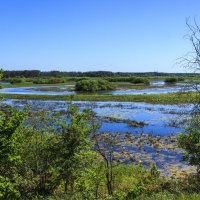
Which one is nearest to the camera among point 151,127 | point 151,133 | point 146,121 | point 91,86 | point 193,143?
point 193,143

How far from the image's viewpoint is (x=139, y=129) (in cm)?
3469

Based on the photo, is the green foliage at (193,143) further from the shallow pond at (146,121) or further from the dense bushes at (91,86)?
the dense bushes at (91,86)

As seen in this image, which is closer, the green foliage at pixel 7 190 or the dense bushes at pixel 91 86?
the green foliage at pixel 7 190

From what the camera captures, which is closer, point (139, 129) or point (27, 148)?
point (27, 148)

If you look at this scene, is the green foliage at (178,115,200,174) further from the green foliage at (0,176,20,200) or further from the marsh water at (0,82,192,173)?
the green foliage at (0,176,20,200)

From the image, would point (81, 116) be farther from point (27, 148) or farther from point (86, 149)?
point (27, 148)

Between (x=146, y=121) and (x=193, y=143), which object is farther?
(x=146, y=121)

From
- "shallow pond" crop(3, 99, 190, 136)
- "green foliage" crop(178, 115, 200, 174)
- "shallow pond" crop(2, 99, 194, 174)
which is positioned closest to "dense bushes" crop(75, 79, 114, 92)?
"shallow pond" crop(3, 99, 190, 136)

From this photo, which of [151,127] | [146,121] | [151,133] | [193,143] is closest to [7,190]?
[193,143]

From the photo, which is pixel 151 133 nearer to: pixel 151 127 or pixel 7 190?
pixel 151 127

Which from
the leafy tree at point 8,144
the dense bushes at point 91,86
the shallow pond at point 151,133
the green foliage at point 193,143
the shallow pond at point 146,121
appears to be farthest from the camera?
the dense bushes at point 91,86

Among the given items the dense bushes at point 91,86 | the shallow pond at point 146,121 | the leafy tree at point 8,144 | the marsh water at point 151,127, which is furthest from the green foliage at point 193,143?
the dense bushes at point 91,86

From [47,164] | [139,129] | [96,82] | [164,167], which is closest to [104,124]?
[139,129]

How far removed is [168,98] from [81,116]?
5044cm
